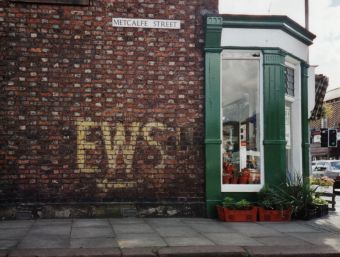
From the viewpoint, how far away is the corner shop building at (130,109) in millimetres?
9539

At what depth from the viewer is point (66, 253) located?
20.5 feet

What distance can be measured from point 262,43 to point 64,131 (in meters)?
4.74

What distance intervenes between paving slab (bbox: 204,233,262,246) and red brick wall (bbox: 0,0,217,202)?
2.29 metres

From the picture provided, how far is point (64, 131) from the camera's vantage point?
9.66m

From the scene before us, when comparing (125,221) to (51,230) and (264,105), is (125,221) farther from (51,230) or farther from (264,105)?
(264,105)

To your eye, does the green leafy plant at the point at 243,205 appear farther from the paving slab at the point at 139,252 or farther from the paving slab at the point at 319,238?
the paving slab at the point at 139,252

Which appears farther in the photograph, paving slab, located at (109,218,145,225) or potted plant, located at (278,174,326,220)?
potted plant, located at (278,174,326,220)

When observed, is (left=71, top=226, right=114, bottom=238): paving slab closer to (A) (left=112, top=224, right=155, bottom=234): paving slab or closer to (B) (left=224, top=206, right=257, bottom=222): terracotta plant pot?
(A) (left=112, top=224, right=155, bottom=234): paving slab

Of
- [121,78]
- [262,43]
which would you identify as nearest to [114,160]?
[121,78]

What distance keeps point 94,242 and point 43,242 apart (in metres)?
0.76

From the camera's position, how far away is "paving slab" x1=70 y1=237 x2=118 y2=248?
22.1ft

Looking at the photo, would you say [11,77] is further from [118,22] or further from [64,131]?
[118,22]

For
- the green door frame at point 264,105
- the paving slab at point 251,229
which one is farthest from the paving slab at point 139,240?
the green door frame at point 264,105

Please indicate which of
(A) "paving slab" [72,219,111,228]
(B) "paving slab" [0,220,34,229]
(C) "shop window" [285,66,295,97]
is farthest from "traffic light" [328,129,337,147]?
(B) "paving slab" [0,220,34,229]
